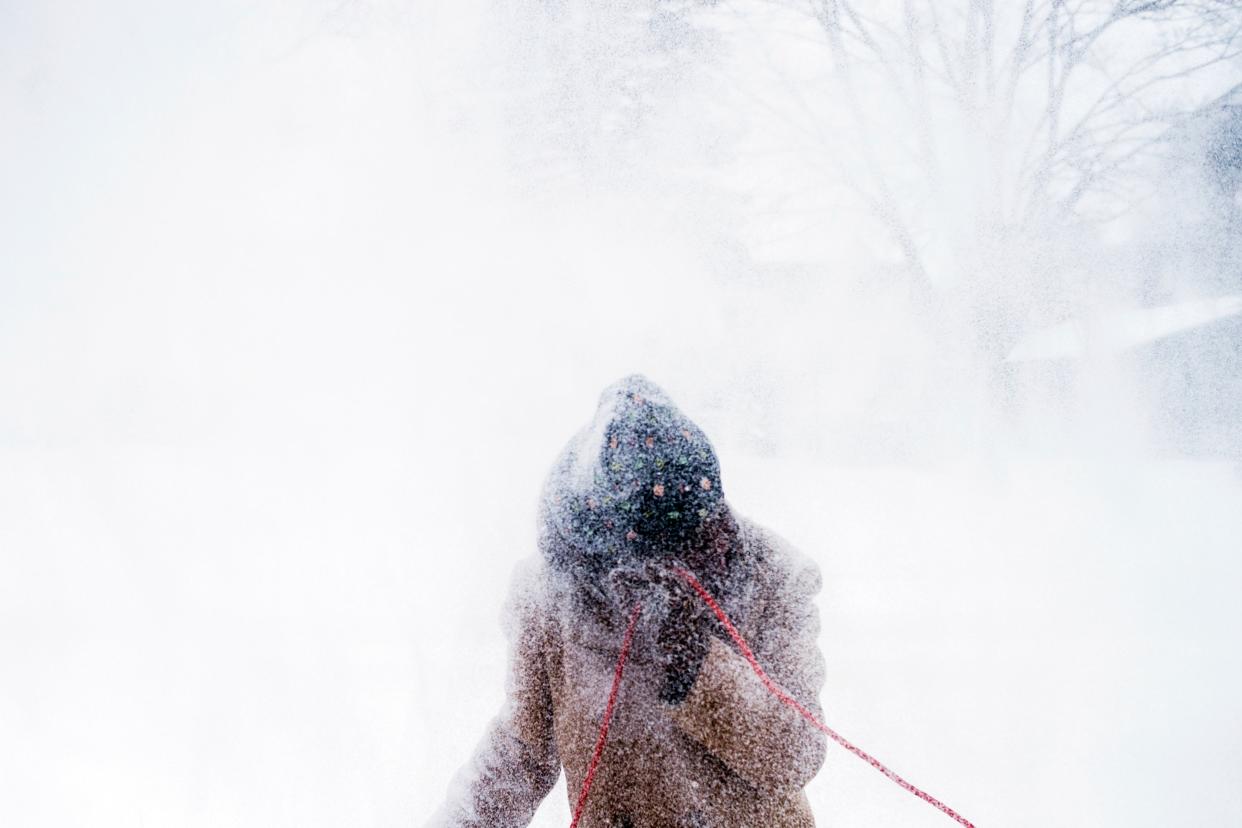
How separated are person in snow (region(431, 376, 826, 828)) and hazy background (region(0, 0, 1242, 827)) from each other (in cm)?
107

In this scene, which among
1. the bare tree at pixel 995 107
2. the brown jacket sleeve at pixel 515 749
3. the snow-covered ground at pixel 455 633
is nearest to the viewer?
the brown jacket sleeve at pixel 515 749

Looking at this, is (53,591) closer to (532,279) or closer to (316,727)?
(316,727)

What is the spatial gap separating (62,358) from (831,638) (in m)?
2.29

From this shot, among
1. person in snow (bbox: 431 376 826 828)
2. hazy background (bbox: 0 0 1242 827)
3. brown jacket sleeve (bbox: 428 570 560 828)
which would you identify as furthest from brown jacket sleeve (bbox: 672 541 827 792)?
hazy background (bbox: 0 0 1242 827)

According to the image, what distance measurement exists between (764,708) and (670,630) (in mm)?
90

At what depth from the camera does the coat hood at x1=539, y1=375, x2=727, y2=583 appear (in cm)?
46

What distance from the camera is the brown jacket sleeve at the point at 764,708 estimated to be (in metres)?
0.45

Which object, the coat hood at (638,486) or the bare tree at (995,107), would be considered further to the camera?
the bare tree at (995,107)

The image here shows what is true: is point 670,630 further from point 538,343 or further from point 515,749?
point 538,343

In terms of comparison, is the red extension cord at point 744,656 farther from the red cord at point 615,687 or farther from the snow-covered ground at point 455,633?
the snow-covered ground at point 455,633

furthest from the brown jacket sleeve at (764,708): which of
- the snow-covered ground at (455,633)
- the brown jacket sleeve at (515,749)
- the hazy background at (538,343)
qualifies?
the hazy background at (538,343)

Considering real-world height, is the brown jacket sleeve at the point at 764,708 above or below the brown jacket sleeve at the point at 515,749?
above

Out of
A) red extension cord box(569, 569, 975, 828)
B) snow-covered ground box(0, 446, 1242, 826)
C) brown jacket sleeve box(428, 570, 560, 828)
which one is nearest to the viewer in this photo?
red extension cord box(569, 569, 975, 828)

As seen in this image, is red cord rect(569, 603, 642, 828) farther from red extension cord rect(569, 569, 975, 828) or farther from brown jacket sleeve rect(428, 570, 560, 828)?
brown jacket sleeve rect(428, 570, 560, 828)
